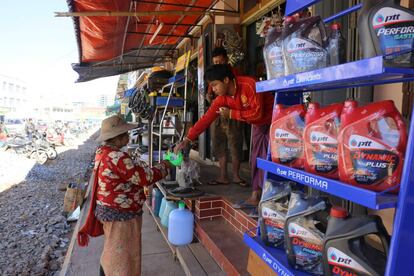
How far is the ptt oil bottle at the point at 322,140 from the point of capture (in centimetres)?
135

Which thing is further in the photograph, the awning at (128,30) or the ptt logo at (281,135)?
the awning at (128,30)

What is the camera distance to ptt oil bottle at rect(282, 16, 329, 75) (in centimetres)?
141

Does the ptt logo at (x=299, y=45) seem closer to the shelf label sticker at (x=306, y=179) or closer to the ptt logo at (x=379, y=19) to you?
the ptt logo at (x=379, y=19)

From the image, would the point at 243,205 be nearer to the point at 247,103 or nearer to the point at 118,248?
the point at 247,103

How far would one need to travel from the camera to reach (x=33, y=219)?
6.70 metres

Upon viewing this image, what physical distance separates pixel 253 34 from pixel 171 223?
3764 millimetres

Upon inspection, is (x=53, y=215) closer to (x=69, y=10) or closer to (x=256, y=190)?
(x=69, y=10)

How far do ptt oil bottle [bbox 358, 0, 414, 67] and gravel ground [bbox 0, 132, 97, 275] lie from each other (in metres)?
4.84

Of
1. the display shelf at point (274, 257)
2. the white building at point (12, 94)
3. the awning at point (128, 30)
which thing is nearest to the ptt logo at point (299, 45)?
the display shelf at point (274, 257)

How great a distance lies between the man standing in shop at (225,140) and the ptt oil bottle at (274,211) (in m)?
2.47

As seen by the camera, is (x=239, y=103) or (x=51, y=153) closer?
(x=239, y=103)

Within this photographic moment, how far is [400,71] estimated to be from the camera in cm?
106

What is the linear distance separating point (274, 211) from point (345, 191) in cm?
58

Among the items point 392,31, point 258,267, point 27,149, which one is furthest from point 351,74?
point 27,149
